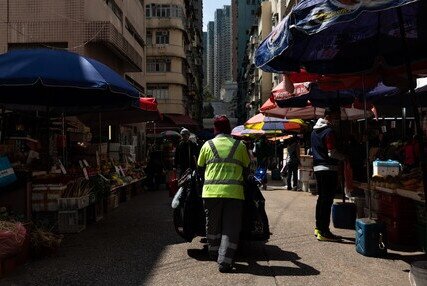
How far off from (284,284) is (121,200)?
8.83 meters

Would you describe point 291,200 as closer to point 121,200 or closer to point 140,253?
point 121,200

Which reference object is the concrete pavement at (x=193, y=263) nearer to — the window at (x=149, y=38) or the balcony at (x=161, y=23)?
the window at (x=149, y=38)

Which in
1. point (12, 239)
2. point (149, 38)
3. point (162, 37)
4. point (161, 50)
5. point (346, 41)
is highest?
point (162, 37)

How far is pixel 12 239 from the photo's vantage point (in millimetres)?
5613

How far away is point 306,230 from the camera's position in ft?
27.3

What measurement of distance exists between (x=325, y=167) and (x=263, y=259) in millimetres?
1790

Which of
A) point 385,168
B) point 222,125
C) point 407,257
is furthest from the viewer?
point 385,168

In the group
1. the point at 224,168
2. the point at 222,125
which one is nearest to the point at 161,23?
the point at 222,125

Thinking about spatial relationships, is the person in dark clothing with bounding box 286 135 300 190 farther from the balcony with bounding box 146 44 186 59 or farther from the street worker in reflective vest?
the balcony with bounding box 146 44 186 59

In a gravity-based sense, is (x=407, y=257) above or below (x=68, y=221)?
below

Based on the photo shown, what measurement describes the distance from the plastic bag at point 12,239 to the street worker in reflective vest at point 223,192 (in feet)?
7.56

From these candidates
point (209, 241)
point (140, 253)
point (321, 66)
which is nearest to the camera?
point (209, 241)

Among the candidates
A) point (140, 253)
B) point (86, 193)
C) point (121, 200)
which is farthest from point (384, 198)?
point (121, 200)

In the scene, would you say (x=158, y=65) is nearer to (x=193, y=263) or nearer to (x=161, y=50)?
(x=161, y=50)
